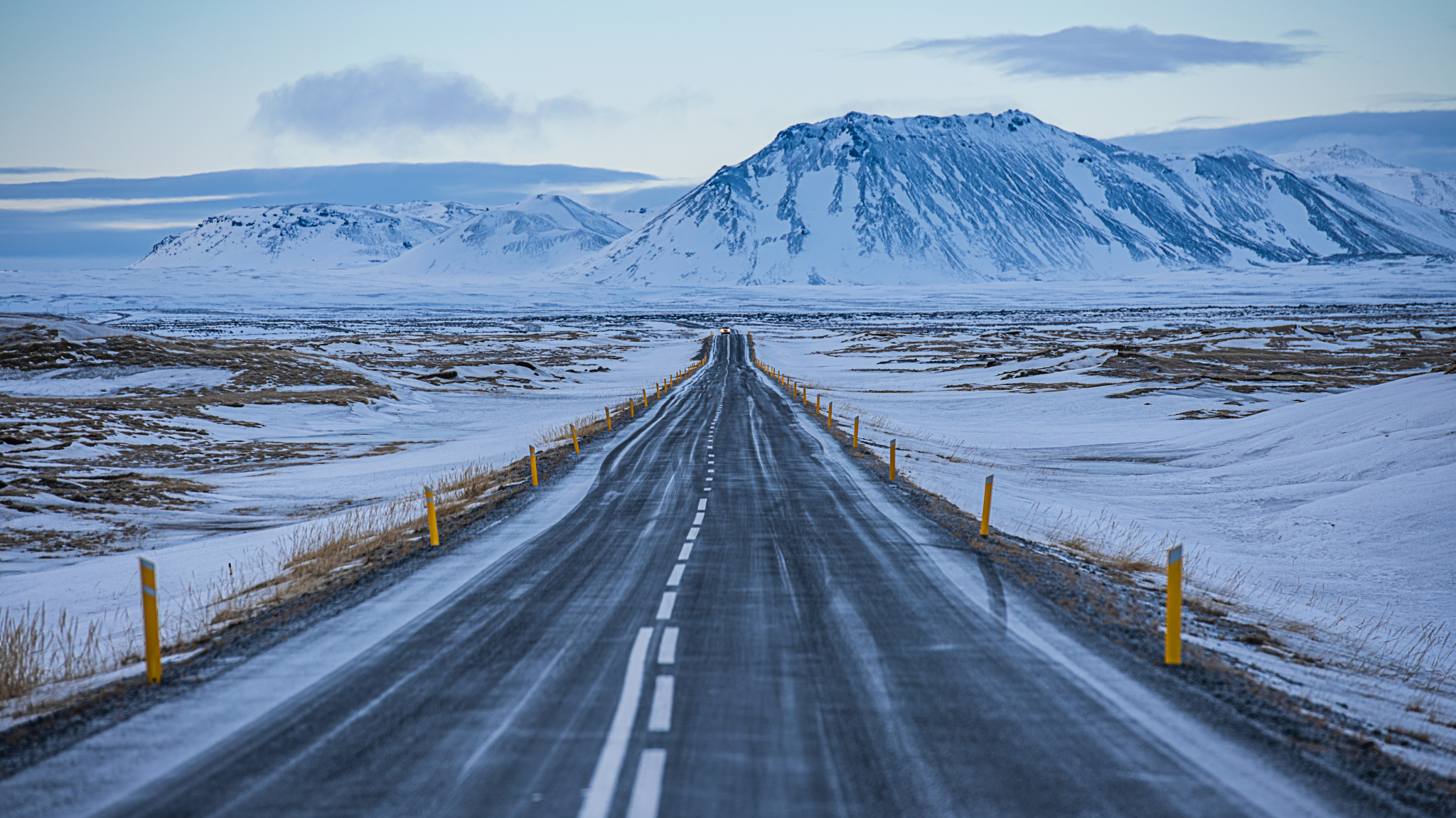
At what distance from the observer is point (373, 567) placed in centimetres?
1234

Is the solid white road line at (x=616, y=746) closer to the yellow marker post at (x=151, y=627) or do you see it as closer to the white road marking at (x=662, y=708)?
the white road marking at (x=662, y=708)

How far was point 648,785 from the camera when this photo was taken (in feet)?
18.2

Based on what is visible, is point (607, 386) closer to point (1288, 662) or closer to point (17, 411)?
point (17, 411)

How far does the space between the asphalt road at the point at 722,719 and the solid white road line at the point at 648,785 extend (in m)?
0.02

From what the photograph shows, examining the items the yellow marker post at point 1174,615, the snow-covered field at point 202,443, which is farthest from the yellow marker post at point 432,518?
the yellow marker post at point 1174,615

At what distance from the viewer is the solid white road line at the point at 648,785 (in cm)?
523

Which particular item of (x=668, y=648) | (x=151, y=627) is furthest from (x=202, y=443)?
(x=668, y=648)

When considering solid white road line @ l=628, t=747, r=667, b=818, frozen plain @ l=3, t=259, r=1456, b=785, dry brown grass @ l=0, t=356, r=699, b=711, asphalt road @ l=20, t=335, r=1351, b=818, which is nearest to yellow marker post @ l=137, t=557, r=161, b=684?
dry brown grass @ l=0, t=356, r=699, b=711

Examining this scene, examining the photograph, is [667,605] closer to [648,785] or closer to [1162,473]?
[648,785]

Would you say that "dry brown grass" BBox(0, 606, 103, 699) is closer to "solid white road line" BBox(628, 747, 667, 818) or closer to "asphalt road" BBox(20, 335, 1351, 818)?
"asphalt road" BBox(20, 335, 1351, 818)

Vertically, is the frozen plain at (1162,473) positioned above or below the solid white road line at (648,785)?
below

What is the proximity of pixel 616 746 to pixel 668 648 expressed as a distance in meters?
2.15

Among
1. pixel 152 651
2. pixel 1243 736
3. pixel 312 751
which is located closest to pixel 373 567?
pixel 152 651

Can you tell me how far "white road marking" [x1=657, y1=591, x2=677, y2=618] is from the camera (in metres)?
9.42
